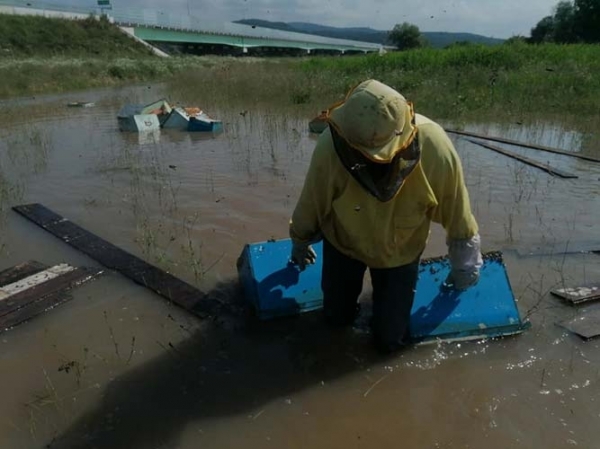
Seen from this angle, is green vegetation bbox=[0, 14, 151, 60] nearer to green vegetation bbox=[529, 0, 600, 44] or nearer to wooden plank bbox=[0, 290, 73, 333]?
wooden plank bbox=[0, 290, 73, 333]

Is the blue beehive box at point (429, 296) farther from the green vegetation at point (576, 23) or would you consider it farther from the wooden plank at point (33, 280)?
the green vegetation at point (576, 23)

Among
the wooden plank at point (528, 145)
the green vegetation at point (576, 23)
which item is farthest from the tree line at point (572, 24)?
A: the wooden plank at point (528, 145)

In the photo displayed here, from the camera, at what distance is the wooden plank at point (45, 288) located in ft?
11.2

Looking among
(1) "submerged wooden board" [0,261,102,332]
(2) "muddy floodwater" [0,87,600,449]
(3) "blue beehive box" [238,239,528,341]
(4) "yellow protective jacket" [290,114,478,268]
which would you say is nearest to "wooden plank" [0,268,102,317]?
(1) "submerged wooden board" [0,261,102,332]

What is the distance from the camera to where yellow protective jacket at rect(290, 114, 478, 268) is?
8.02 feet

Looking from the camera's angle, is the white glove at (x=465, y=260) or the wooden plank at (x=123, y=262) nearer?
the white glove at (x=465, y=260)

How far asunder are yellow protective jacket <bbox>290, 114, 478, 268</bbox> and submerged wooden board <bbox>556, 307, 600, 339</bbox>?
1.13 m

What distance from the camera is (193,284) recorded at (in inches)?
152

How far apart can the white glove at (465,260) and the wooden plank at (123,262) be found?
1.64 metres

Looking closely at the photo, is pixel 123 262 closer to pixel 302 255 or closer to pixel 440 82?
pixel 302 255

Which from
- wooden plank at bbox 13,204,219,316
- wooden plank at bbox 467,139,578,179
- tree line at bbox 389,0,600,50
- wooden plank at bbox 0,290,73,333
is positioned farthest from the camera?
tree line at bbox 389,0,600,50

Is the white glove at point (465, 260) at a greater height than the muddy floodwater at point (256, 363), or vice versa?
the white glove at point (465, 260)

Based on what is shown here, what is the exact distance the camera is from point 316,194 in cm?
266

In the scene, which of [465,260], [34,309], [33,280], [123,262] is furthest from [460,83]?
[34,309]
